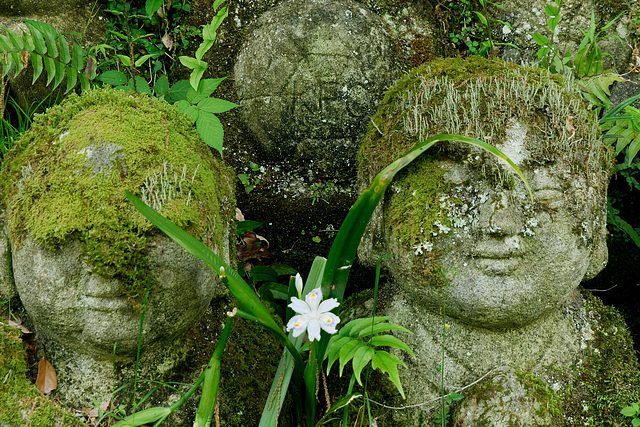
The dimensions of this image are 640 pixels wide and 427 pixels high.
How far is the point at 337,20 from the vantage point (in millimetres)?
3379

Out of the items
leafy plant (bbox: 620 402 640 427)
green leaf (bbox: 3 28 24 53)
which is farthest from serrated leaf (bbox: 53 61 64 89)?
leafy plant (bbox: 620 402 640 427)

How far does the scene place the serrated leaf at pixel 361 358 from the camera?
2113 mm

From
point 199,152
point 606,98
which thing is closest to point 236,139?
point 199,152

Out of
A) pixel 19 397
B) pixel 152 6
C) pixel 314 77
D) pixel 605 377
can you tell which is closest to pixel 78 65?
pixel 152 6

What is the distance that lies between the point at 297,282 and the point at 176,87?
1.33 meters

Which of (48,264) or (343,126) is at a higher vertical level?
(343,126)

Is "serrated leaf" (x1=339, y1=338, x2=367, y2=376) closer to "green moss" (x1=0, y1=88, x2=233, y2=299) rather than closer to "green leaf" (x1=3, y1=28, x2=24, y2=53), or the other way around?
"green moss" (x1=0, y1=88, x2=233, y2=299)

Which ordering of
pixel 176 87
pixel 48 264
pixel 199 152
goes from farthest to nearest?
pixel 176 87
pixel 199 152
pixel 48 264

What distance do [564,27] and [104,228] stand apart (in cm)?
284

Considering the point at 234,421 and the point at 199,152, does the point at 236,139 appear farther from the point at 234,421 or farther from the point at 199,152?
the point at 234,421

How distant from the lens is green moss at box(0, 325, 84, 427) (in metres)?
2.21

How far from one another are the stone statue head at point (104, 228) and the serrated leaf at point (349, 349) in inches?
24.4

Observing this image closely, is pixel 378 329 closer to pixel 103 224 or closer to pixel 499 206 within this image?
pixel 499 206

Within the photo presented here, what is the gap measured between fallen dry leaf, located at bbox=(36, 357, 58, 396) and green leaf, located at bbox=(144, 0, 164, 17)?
1.83m
